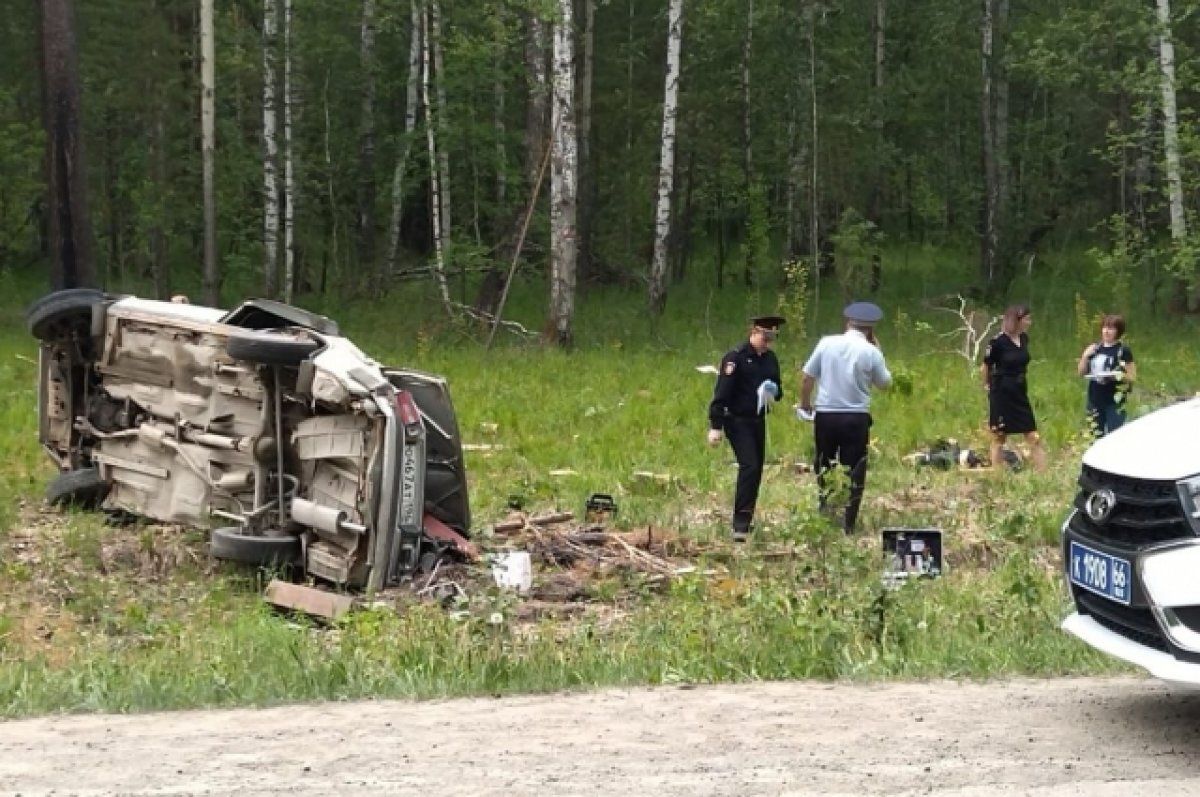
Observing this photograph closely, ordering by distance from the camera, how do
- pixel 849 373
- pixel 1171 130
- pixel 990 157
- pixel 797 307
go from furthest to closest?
pixel 990 157 < pixel 1171 130 < pixel 797 307 < pixel 849 373

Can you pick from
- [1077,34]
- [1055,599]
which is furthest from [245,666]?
[1077,34]

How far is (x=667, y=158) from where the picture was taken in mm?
26906

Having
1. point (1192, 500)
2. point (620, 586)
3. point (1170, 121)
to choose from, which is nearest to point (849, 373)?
point (620, 586)

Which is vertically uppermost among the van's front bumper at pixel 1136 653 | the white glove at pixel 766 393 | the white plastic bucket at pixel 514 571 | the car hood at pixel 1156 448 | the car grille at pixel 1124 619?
the car hood at pixel 1156 448

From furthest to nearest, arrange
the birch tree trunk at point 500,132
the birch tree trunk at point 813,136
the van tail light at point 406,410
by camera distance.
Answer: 1. the birch tree trunk at point 813,136
2. the birch tree trunk at point 500,132
3. the van tail light at point 406,410

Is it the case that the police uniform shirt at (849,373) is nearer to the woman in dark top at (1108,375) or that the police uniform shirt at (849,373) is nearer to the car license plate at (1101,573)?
the woman in dark top at (1108,375)

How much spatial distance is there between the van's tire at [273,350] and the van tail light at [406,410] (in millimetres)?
790

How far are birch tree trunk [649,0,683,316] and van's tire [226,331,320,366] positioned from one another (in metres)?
18.0

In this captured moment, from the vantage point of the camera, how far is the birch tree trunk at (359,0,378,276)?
106ft

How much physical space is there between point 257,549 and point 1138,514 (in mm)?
5980

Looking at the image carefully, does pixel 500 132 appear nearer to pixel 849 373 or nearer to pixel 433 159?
pixel 433 159

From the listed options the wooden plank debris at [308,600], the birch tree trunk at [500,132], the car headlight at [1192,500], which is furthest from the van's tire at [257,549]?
the birch tree trunk at [500,132]

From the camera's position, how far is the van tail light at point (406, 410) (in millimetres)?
8844

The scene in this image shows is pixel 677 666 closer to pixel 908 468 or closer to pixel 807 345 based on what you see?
pixel 908 468
